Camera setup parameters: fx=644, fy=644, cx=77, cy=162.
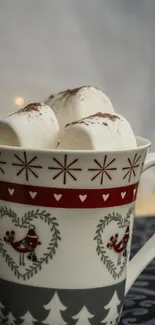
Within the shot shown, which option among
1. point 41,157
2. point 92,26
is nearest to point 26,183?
point 41,157

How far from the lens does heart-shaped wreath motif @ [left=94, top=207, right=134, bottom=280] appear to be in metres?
0.40

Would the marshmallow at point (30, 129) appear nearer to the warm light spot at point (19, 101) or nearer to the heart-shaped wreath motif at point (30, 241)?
the heart-shaped wreath motif at point (30, 241)

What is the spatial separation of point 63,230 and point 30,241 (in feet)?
0.07

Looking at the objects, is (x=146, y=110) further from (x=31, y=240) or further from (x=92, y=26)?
(x=31, y=240)

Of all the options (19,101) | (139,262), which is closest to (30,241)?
(139,262)

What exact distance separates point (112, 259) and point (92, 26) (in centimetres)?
44

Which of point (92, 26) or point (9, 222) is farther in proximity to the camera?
point (92, 26)

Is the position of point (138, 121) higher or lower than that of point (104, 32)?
lower

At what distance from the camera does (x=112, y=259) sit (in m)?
0.41

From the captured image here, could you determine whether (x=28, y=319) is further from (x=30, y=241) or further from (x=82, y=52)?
(x=82, y=52)

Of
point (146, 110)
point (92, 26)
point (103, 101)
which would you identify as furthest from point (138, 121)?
point (103, 101)

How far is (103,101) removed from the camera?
0.46m

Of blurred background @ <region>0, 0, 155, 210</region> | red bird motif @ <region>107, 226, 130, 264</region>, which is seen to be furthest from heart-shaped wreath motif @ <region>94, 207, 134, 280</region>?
blurred background @ <region>0, 0, 155, 210</region>

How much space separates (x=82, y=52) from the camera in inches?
30.8
